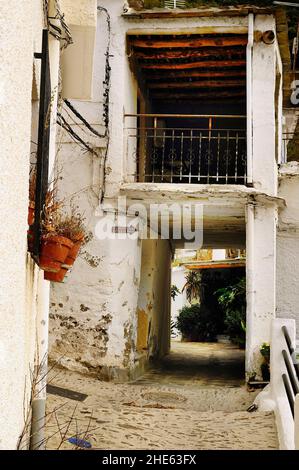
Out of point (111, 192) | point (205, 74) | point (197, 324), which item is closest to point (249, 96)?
point (205, 74)

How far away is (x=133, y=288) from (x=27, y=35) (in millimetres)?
7978

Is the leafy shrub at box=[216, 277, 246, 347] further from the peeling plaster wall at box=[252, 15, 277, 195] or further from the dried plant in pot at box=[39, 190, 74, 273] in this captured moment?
the dried plant in pot at box=[39, 190, 74, 273]

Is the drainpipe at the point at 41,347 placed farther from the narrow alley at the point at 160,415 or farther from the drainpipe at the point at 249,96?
the drainpipe at the point at 249,96

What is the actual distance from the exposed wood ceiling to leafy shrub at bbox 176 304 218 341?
14261 mm

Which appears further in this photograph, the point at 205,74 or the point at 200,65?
the point at 205,74

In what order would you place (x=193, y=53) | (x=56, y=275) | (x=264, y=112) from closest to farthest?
(x=56, y=275)
(x=264, y=112)
(x=193, y=53)

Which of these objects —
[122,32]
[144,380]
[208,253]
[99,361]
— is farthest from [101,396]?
[208,253]

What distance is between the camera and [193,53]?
12016mm

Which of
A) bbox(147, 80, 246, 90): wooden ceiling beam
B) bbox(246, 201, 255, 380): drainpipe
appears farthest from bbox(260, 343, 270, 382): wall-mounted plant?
bbox(147, 80, 246, 90): wooden ceiling beam

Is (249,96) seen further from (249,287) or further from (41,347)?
(41,347)

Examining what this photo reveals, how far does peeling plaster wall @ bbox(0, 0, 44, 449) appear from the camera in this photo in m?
3.01

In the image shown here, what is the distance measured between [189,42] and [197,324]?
17.5 metres

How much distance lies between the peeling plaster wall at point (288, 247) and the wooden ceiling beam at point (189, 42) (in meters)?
2.65

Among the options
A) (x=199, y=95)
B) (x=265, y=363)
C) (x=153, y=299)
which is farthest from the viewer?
(x=199, y=95)
